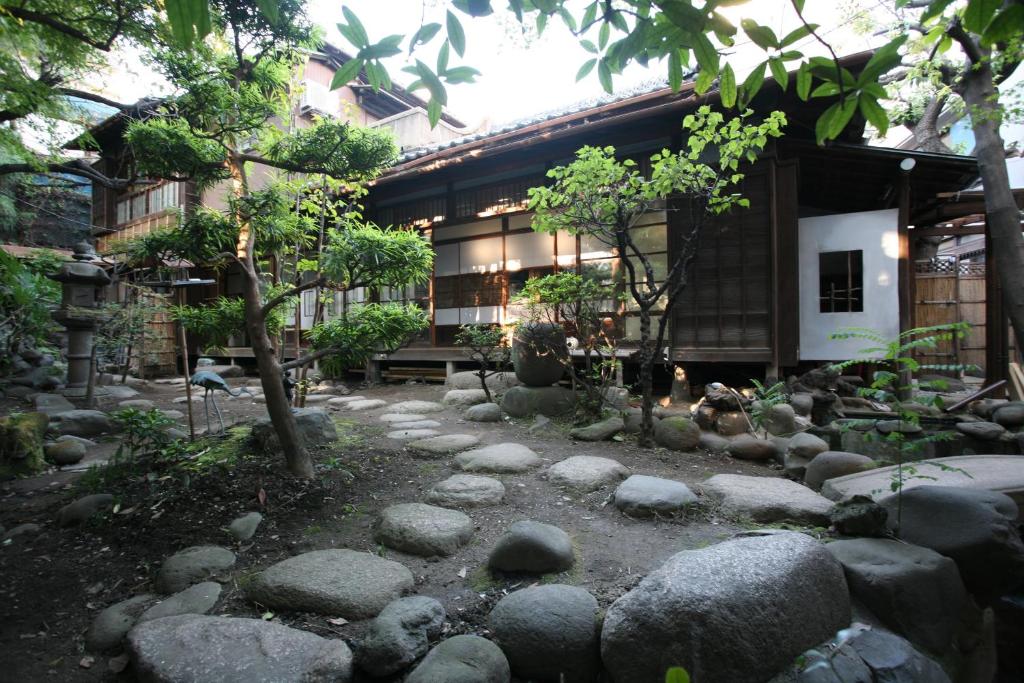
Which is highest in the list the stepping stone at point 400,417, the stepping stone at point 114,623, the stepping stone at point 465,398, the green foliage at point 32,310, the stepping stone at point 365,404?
the green foliage at point 32,310

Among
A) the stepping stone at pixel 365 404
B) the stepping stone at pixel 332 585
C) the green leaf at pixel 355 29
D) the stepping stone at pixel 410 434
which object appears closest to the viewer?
the green leaf at pixel 355 29

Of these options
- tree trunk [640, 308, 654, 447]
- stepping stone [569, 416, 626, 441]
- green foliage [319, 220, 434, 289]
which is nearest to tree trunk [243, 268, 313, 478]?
green foliage [319, 220, 434, 289]

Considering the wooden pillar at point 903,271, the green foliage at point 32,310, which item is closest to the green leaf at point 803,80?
the green foliage at point 32,310

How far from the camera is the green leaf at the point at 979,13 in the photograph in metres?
1.28

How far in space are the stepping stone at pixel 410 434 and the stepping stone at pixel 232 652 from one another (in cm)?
330

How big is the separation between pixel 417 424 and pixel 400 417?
0.64 metres

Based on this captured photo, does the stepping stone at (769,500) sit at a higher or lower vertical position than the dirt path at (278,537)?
higher

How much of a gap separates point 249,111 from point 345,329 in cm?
188

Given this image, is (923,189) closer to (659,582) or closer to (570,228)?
(570,228)

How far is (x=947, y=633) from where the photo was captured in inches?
95.8

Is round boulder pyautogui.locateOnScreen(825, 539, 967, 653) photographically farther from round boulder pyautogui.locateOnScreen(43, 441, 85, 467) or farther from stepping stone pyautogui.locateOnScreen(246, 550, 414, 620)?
round boulder pyautogui.locateOnScreen(43, 441, 85, 467)

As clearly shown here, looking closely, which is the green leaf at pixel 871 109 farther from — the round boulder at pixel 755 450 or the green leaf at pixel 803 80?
the round boulder at pixel 755 450

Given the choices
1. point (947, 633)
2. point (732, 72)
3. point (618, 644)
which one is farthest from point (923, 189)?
point (618, 644)

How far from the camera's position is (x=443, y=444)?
514 cm
